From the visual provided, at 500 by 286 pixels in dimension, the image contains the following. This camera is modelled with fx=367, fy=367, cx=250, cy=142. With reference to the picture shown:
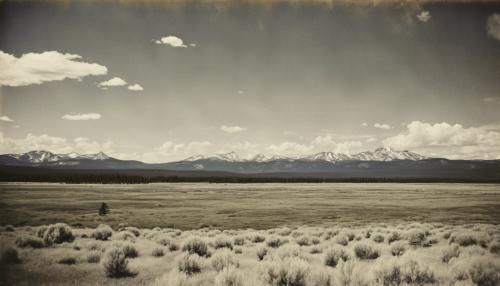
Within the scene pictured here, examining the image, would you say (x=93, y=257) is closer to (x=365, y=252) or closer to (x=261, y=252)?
(x=261, y=252)

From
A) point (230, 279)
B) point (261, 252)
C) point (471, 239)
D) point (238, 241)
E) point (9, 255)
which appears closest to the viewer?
point (230, 279)

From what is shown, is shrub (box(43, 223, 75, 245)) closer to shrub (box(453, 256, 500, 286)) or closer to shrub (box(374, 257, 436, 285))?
shrub (box(374, 257, 436, 285))

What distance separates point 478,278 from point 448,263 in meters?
1.85

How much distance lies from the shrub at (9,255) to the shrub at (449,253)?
11936mm

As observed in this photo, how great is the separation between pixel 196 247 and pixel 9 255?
5.11 meters

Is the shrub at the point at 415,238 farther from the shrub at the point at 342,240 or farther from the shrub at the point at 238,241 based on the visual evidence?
the shrub at the point at 238,241

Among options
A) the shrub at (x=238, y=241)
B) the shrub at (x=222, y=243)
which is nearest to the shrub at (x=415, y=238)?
the shrub at (x=238, y=241)

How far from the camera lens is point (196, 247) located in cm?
1141

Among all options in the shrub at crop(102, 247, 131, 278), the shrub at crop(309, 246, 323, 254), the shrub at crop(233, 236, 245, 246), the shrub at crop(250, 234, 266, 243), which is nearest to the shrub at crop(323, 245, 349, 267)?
the shrub at crop(309, 246, 323, 254)

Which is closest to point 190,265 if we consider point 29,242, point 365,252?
point 365,252

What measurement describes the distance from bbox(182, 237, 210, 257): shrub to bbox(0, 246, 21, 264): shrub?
4.60 m

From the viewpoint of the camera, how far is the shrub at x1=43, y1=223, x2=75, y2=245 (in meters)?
12.5

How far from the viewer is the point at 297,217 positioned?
97.3ft

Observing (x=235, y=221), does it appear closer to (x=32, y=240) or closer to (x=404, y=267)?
(x=32, y=240)
